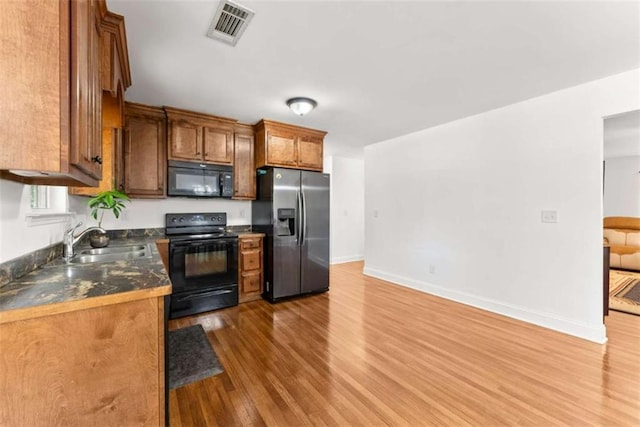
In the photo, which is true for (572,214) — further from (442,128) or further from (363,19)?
(363,19)

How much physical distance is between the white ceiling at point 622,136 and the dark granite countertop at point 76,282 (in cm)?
477

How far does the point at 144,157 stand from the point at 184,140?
19.7 inches

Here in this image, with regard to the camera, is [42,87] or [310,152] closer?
[42,87]

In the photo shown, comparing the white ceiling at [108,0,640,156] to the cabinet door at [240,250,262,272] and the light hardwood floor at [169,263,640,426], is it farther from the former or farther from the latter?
the light hardwood floor at [169,263,640,426]

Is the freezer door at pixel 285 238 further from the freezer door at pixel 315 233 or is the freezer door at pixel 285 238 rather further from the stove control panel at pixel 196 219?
the stove control panel at pixel 196 219

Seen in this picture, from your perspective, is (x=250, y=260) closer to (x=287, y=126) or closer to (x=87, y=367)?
(x=287, y=126)

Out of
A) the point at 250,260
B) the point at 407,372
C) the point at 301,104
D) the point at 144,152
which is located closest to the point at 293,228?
the point at 250,260

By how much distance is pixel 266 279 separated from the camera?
3.69 metres

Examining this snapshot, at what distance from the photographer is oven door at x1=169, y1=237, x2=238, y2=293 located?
305 cm

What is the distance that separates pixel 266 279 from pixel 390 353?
197cm

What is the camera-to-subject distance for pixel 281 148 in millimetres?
3730

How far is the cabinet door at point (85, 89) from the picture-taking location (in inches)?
38.0

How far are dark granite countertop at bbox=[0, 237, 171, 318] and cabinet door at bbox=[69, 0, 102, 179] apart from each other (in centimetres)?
51

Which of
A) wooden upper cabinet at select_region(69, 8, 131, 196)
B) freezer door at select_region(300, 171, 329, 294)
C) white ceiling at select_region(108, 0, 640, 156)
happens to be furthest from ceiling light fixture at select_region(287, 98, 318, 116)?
wooden upper cabinet at select_region(69, 8, 131, 196)
